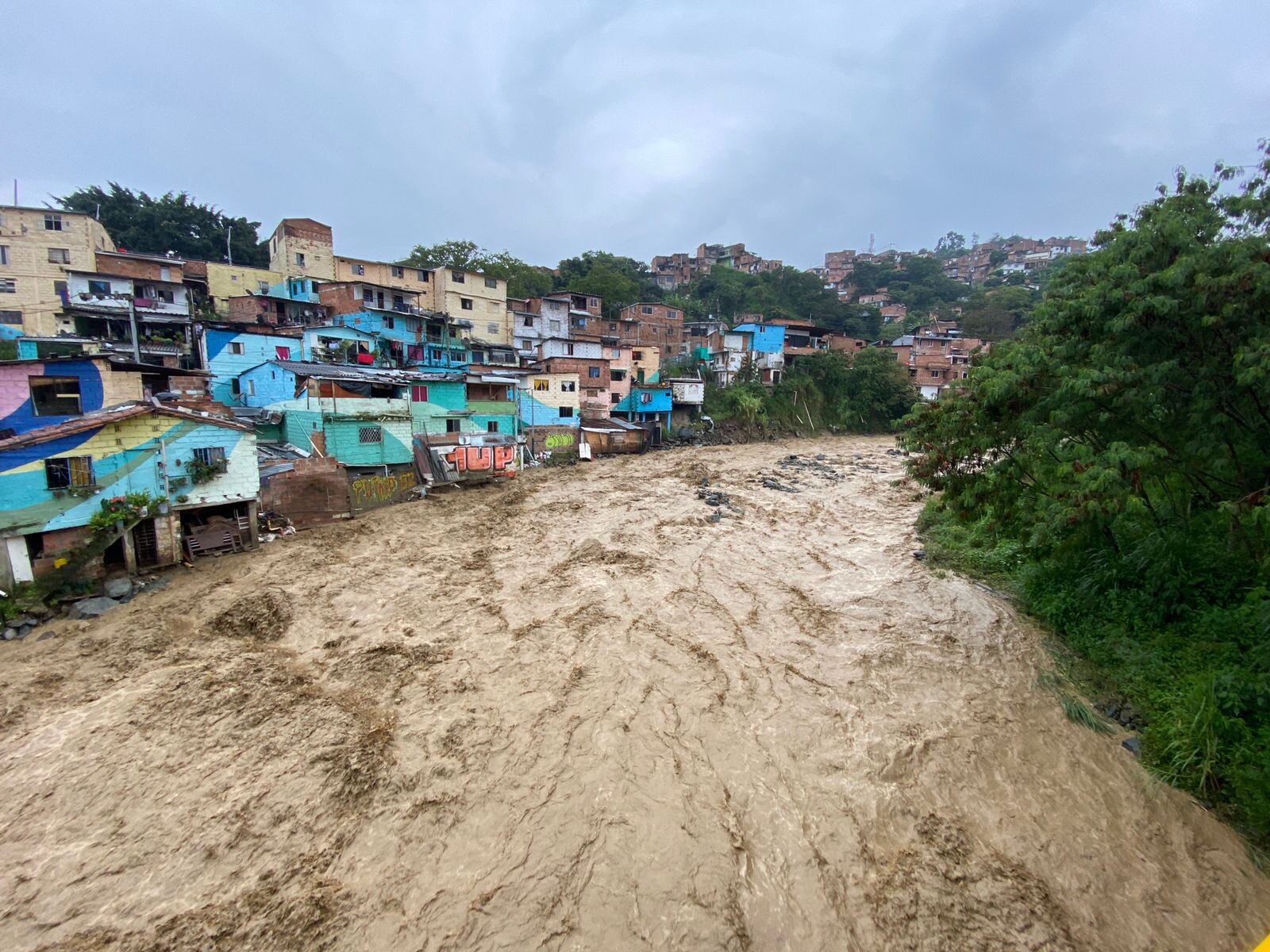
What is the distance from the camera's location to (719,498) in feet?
71.8

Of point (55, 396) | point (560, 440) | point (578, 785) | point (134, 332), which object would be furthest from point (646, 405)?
point (578, 785)

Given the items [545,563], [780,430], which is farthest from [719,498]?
[780,430]

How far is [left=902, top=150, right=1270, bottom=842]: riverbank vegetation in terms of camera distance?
630 centimetres

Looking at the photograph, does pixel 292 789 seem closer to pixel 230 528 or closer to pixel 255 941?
pixel 255 941

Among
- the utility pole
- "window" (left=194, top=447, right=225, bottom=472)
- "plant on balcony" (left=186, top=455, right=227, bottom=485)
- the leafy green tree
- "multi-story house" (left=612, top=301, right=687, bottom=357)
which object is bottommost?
"plant on balcony" (left=186, top=455, right=227, bottom=485)

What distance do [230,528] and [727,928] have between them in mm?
15850

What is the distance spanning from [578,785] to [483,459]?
1966 cm

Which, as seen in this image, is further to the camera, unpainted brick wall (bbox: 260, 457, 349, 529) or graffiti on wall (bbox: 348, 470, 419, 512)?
graffiti on wall (bbox: 348, 470, 419, 512)

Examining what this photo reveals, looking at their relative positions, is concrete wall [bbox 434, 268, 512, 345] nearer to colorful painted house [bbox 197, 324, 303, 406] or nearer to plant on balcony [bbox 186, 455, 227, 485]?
colorful painted house [bbox 197, 324, 303, 406]

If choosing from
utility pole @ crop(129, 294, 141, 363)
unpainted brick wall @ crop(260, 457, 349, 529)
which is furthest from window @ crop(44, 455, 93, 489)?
utility pole @ crop(129, 294, 141, 363)

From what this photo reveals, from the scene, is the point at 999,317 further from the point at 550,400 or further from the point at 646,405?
the point at 550,400

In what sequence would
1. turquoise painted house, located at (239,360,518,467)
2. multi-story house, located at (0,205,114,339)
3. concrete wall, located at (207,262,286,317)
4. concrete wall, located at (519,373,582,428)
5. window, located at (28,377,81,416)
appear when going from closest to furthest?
window, located at (28,377,81,416) → turquoise painted house, located at (239,360,518,467) → multi-story house, located at (0,205,114,339) → concrete wall, located at (519,373,582,428) → concrete wall, located at (207,262,286,317)

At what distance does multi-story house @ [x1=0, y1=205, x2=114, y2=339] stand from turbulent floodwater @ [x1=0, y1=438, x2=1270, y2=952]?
90.2 feet

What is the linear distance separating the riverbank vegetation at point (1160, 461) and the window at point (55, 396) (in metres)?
19.3
